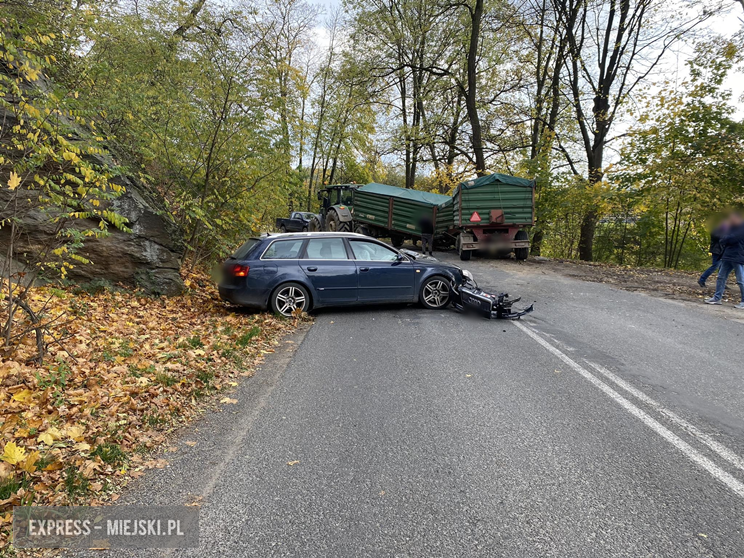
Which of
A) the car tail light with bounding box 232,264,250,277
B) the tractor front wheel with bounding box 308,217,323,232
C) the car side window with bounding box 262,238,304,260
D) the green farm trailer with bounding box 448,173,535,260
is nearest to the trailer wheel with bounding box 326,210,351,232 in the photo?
the tractor front wheel with bounding box 308,217,323,232

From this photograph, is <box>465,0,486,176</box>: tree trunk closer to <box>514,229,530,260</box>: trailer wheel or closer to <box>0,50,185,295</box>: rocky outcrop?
<box>514,229,530,260</box>: trailer wheel

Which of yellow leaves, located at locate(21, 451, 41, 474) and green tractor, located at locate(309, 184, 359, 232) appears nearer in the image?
yellow leaves, located at locate(21, 451, 41, 474)

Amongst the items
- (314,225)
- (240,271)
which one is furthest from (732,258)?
(314,225)

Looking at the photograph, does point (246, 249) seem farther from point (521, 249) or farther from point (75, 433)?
point (521, 249)

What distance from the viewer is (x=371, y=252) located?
8.16 m

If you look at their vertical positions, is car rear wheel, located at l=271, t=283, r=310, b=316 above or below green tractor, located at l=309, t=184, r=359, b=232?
below

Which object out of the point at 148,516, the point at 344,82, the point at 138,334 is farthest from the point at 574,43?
the point at 148,516

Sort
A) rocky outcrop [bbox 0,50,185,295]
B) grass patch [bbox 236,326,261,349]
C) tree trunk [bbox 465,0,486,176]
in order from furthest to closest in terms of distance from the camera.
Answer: tree trunk [bbox 465,0,486,176], rocky outcrop [bbox 0,50,185,295], grass patch [bbox 236,326,261,349]

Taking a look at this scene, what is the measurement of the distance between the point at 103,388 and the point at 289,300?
12.6ft

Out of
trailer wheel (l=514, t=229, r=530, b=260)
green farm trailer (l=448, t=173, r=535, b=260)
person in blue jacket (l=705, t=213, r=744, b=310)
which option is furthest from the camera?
trailer wheel (l=514, t=229, r=530, b=260)

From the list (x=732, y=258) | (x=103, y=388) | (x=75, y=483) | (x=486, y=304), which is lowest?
(x=75, y=483)

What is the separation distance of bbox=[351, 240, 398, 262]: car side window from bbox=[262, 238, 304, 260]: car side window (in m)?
1.04

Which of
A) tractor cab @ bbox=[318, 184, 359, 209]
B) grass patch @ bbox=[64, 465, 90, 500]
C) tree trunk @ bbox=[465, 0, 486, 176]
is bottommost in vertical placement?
grass patch @ bbox=[64, 465, 90, 500]

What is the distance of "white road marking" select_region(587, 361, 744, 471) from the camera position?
3074 mm
